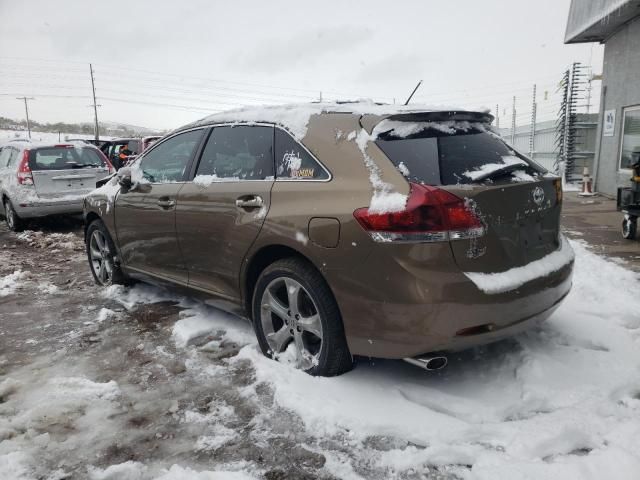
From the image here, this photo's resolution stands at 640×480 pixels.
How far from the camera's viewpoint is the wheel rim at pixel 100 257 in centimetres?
520

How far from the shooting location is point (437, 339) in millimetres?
2553

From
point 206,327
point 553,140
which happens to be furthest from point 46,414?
point 553,140

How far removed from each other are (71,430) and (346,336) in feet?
4.98

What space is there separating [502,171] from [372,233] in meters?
0.87

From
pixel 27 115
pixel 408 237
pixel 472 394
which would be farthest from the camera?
pixel 27 115

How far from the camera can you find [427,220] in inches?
98.6

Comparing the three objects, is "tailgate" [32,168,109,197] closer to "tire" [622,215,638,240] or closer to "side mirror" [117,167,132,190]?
"side mirror" [117,167,132,190]

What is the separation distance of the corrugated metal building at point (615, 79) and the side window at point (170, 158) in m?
10.1

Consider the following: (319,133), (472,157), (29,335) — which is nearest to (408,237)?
(472,157)

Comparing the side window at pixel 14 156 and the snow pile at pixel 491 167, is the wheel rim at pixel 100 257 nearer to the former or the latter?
the snow pile at pixel 491 167

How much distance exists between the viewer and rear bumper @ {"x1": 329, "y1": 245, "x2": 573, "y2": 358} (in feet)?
8.22

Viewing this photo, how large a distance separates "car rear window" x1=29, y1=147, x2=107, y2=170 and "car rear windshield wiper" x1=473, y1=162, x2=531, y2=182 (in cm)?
851

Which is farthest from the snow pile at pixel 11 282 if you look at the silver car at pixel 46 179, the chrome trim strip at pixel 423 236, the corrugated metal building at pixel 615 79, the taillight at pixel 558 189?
the corrugated metal building at pixel 615 79

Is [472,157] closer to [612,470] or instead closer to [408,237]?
[408,237]
